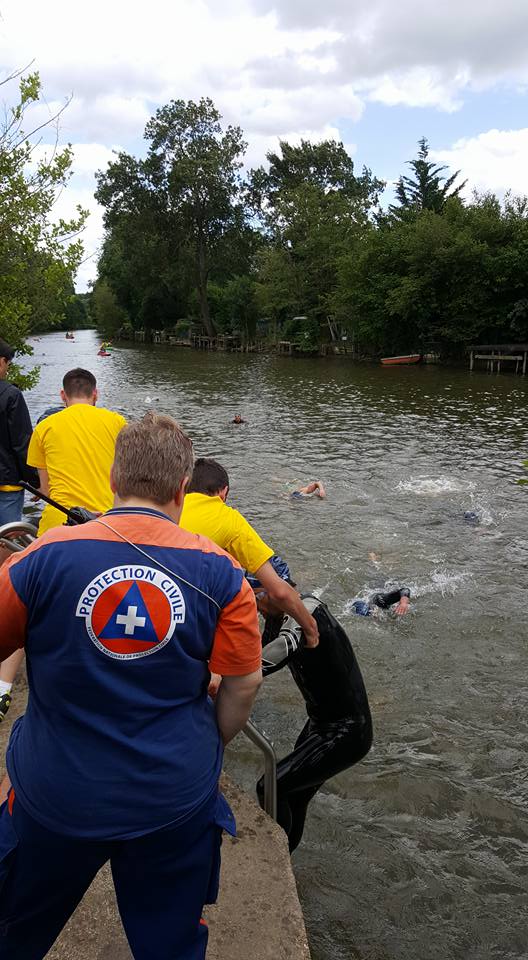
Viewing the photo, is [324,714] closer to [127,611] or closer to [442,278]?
[127,611]

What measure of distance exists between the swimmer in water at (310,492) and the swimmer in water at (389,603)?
458 cm

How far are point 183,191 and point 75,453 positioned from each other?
60162mm

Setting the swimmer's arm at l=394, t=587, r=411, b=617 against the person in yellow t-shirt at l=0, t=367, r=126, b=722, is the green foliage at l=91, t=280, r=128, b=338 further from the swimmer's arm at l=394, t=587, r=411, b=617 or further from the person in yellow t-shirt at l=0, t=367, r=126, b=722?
the person in yellow t-shirt at l=0, t=367, r=126, b=722

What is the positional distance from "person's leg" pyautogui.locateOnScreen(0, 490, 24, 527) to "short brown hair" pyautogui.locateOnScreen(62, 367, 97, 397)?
1382 mm

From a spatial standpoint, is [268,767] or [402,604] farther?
[402,604]

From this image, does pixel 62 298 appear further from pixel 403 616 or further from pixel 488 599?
pixel 488 599

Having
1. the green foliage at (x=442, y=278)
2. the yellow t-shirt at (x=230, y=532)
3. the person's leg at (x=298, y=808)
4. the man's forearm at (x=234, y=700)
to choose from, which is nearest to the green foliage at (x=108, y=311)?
the green foliage at (x=442, y=278)

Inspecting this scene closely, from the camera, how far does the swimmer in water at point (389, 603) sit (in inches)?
281

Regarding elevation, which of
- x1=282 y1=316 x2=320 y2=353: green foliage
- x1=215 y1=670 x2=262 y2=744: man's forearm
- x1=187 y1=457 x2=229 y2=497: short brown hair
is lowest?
x1=215 y1=670 x2=262 y2=744: man's forearm

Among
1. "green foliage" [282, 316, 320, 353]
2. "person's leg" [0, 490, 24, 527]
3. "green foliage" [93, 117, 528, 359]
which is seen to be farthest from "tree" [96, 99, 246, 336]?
"person's leg" [0, 490, 24, 527]

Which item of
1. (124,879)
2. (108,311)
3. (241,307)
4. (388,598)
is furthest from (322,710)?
(108,311)

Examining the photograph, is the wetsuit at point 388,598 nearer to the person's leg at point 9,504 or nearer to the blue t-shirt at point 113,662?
the person's leg at point 9,504

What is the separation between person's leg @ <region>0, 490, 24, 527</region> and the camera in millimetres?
5266

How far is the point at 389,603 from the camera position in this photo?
7.19m
